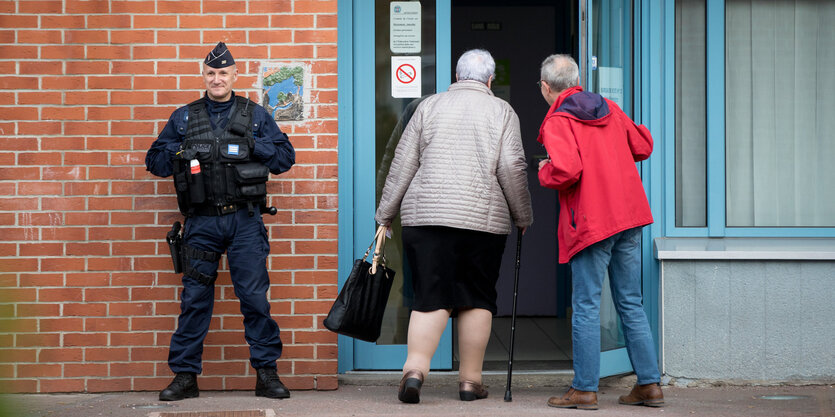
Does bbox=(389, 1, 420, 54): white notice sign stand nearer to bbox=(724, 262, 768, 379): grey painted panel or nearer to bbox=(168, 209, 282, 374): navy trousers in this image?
bbox=(168, 209, 282, 374): navy trousers

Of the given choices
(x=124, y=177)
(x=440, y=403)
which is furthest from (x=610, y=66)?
(x=124, y=177)

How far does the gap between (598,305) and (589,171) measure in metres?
0.68

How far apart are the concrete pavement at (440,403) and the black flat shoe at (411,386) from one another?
2.0 inches

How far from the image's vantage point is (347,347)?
5.44m

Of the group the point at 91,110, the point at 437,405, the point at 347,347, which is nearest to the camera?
the point at 437,405

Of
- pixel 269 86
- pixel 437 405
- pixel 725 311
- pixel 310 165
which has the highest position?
pixel 269 86

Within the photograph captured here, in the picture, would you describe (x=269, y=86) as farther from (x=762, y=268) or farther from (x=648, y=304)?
(x=762, y=268)

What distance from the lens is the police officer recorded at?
183 inches

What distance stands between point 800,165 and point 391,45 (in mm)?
2687

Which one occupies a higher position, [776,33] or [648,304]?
[776,33]

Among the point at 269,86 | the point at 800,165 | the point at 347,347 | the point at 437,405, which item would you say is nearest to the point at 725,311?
the point at 800,165

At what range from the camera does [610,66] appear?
5.43m

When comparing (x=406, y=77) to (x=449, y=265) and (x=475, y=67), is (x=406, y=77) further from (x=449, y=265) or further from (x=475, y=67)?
(x=449, y=265)

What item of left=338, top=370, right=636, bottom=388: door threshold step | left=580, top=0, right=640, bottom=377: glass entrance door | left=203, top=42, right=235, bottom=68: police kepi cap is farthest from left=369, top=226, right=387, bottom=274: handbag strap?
left=580, top=0, right=640, bottom=377: glass entrance door
